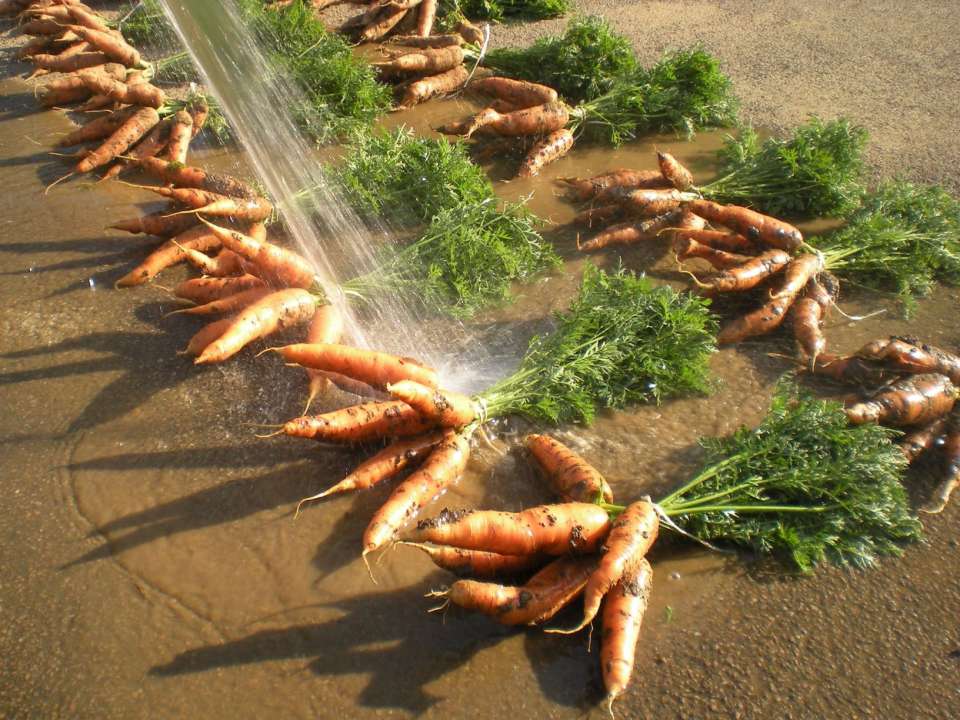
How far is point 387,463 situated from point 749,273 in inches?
101

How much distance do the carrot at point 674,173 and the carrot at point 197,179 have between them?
2.90 meters

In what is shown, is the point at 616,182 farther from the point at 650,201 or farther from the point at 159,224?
the point at 159,224

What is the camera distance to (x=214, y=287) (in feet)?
15.1

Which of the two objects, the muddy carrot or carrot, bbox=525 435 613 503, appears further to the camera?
the muddy carrot

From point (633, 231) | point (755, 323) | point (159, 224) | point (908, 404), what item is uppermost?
point (908, 404)

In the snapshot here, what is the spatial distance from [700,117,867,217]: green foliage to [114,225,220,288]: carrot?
3519mm

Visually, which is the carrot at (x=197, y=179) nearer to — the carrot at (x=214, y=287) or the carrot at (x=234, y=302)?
the carrot at (x=214, y=287)

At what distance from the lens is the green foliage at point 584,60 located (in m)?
6.96

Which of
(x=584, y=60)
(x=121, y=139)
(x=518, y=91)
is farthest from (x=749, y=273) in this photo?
(x=121, y=139)

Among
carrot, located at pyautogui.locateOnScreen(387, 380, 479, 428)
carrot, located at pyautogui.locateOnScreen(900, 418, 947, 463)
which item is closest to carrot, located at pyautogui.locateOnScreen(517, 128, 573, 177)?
carrot, located at pyautogui.locateOnScreen(387, 380, 479, 428)

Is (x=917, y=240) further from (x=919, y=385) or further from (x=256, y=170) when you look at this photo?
(x=256, y=170)

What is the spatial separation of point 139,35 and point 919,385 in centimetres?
802

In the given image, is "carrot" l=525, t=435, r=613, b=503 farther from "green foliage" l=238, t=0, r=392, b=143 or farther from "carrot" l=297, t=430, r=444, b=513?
"green foliage" l=238, t=0, r=392, b=143

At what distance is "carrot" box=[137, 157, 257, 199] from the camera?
5.28m
